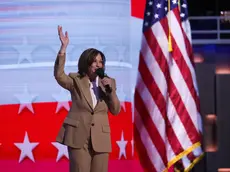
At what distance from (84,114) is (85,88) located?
20cm

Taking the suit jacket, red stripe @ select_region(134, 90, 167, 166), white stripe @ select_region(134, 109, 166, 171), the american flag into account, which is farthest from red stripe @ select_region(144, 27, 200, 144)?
the suit jacket

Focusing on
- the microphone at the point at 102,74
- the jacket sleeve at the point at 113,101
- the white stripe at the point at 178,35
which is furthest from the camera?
the white stripe at the point at 178,35

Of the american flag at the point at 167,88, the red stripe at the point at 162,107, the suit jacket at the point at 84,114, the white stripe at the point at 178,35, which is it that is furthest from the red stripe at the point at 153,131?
the suit jacket at the point at 84,114

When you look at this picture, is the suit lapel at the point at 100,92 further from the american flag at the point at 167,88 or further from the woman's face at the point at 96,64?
the american flag at the point at 167,88

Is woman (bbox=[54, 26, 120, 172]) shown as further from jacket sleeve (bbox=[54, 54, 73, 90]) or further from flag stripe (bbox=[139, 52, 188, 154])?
flag stripe (bbox=[139, 52, 188, 154])

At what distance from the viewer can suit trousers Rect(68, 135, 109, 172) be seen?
509cm

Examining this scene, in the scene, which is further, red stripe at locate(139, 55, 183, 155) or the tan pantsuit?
red stripe at locate(139, 55, 183, 155)

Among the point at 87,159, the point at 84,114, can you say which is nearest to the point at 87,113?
the point at 84,114

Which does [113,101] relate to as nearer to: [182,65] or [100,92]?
[100,92]

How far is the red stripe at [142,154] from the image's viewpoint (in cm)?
755

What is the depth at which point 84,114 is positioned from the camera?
5176 millimetres

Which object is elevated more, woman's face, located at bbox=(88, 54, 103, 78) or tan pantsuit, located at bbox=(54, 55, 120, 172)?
woman's face, located at bbox=(88, 54, 103, 78)

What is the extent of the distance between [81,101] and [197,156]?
2722 millimetres

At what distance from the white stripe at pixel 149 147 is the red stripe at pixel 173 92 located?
0.41 metres
